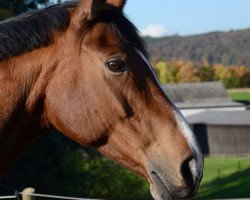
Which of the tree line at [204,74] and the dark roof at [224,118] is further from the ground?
the dark roof at [224,118]

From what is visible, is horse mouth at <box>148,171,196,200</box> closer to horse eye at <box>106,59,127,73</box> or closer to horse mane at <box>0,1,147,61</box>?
horse eye at <box>106,59,127,73</box>

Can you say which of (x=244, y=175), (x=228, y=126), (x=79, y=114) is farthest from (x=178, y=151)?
(x=228, y=126)

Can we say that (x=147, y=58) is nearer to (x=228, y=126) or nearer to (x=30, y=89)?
(x=30, y=89)

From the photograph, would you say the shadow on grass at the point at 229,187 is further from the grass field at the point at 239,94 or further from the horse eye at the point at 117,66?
the grass field at the point at 239,94

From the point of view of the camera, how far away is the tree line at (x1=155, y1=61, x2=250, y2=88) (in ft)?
232

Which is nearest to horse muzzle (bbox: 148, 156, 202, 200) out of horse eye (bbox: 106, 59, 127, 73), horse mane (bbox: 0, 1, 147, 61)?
horse eye (bbox: 106, 59, 127, 73)

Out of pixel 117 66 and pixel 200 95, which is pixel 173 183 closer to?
pixel 117 66

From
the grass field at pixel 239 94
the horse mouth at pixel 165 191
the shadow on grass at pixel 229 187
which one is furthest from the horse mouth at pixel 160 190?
the grass field at pixel 239 94

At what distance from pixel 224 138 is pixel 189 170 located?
26904 millimetres

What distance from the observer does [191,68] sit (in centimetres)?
7188

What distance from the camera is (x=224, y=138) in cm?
2867

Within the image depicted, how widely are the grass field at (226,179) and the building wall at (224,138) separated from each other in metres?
1.04

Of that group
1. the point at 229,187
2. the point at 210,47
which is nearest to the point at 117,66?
the point at 229,187

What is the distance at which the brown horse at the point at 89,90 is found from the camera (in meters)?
2.34
